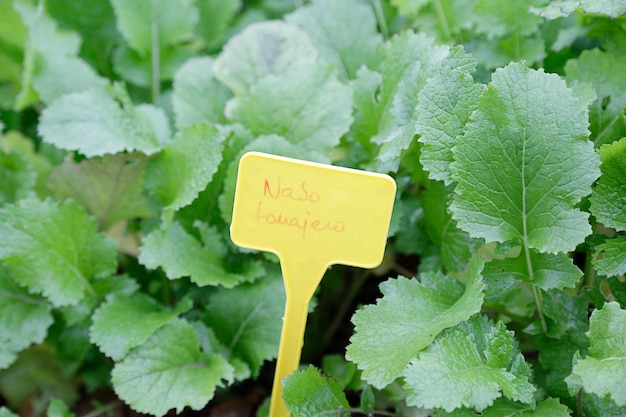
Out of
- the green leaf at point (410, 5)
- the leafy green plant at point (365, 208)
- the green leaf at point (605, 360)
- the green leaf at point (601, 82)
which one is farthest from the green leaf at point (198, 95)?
the green leaf at point (605, 360)

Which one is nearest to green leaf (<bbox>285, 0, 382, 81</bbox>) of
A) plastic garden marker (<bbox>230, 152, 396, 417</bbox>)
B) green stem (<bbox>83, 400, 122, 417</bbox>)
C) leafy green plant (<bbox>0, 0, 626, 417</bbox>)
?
leafy green plant (<bbox>0, 0, 626, 417</bbox>)

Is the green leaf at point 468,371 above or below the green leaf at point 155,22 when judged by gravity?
below

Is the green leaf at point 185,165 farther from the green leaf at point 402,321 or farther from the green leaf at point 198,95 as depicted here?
the green leaf at point 402,321

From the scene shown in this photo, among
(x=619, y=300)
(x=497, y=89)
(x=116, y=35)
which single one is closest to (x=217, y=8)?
(x=116, y=35)

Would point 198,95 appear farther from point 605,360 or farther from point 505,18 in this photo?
point 605,360

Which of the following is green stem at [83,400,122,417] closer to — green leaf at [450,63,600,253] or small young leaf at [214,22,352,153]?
small young leaf at [214,22,352,153]

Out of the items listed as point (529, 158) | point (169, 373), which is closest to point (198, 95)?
point (169, 373)

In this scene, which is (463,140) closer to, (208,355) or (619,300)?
(619,300)
